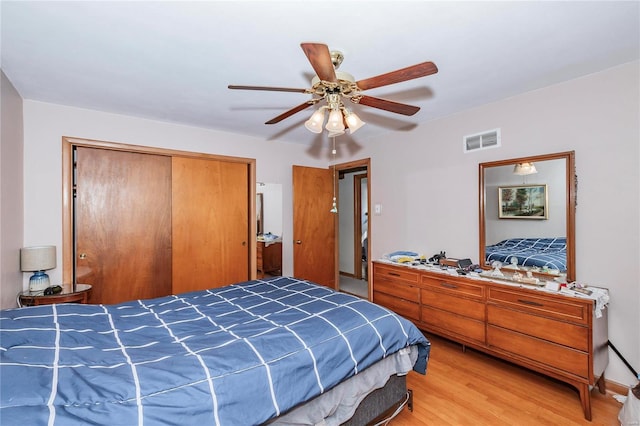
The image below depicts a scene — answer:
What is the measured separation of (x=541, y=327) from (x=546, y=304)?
179mm

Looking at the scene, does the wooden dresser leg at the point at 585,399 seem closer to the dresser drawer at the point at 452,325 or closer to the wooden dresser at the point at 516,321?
the wooden dresser at the point at 516,321

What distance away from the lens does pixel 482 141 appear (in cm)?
295

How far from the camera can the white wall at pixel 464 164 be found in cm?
213

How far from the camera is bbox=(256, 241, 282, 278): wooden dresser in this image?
4.03 m

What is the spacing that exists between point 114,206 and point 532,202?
409cm

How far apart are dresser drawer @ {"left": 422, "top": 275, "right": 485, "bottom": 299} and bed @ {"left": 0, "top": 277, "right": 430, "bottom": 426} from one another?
2.87 ft

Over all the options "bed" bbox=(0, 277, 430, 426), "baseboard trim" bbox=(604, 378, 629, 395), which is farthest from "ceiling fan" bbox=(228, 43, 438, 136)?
"baseboard trim" bbox=(604, 378, 629, 395)

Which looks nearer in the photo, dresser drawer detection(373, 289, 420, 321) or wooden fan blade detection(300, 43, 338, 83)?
wooden fan blade detection(300, 43, 338, 83)

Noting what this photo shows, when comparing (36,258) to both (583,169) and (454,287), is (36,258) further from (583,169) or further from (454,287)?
(583,169)

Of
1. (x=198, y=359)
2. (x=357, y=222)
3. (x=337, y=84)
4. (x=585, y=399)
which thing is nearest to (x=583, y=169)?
(x=585, y=399)

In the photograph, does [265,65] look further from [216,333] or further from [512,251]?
[512,251]

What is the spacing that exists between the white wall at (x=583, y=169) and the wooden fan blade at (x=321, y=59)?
2004 millimetres

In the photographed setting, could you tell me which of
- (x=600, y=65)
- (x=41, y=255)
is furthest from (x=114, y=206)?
(x=600, y=65)

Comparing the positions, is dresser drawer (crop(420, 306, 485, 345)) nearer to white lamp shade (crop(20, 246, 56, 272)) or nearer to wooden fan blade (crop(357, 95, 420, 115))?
wooden fan blade (crop(357, 95, 420, 115))
